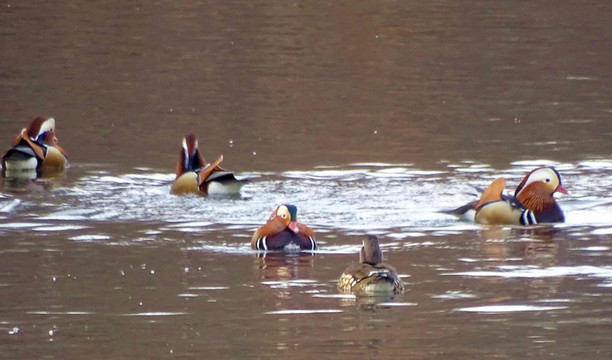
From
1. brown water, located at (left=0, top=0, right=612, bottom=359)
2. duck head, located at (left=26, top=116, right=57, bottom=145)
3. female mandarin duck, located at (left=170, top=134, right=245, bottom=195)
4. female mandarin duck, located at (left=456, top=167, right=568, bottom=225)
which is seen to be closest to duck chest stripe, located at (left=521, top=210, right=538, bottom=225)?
female mandarin duck, located at (left=456, top=167, right=568, bottom=225)

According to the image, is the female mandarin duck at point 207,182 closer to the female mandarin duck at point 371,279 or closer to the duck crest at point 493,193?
the duck crest at point 493,193

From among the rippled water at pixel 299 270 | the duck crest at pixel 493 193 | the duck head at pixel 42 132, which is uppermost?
the duck head at pixel 42 132

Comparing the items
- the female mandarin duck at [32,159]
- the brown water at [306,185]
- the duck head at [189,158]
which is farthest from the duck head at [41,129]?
the duck head at [189,158]

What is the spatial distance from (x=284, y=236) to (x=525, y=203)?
2.91 metres

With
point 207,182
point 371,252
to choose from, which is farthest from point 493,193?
point 371,252

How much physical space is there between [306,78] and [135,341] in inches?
676

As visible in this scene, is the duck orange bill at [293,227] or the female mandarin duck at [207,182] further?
the female mandarin duck at [207,182]

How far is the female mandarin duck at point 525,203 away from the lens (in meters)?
15.0

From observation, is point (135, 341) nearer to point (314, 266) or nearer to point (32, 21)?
point (314, 266)

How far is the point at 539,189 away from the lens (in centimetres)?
1527

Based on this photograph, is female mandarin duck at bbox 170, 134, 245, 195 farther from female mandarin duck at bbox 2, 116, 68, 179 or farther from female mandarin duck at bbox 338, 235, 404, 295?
female mandarin duck at bbox 338, 235, 404, 295

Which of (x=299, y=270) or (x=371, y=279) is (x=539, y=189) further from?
(x=371, y=279)

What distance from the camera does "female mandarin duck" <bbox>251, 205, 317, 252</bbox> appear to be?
44.2 feet

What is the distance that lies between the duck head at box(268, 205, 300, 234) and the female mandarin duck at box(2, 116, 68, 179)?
519 cm
